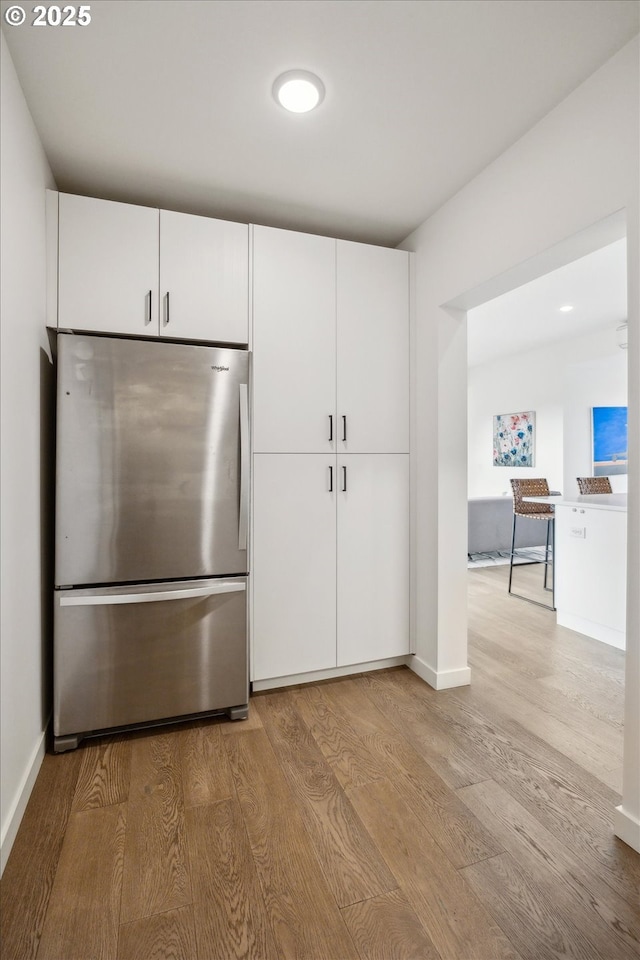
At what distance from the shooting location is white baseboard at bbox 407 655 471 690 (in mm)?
2668

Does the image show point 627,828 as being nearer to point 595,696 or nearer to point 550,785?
point 550,785

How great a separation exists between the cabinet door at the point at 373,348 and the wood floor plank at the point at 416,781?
53.4 inches

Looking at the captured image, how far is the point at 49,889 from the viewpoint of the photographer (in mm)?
1405

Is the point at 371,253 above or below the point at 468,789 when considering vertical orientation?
above

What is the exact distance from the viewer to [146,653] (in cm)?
217

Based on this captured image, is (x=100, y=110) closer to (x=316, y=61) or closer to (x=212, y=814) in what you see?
(x=316, y=61)

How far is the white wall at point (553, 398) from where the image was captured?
5848 mm

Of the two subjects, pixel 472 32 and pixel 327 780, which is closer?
pixel 472 32

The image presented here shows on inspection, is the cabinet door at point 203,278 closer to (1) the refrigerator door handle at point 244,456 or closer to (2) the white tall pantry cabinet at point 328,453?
(2) the white tall pantry cabinet at point 328,453

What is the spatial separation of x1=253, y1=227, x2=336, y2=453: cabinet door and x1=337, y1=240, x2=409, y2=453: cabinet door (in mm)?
74

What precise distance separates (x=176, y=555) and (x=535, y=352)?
6304 mm

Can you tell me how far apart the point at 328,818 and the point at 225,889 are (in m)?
0.42

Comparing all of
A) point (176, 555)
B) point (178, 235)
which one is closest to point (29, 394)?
point (176, 555)

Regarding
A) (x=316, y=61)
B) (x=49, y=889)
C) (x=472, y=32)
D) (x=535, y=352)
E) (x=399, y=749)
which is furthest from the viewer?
(x=535, y=352)
